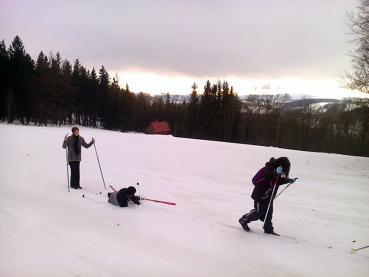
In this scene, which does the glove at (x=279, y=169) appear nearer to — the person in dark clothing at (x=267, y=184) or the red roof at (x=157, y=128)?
the person in dark clothing at (x=267, y=184)

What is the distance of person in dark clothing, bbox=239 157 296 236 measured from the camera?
20.9 feet

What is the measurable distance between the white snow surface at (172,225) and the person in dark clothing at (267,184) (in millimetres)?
403

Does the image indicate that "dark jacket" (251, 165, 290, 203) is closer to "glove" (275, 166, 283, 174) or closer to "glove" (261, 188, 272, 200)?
"glove" (261, 188, 272, 200)

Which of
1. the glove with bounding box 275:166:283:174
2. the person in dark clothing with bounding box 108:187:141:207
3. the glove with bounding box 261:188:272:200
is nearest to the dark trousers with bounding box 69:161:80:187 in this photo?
the person in dark clothing with bounding box 108:187:141:207

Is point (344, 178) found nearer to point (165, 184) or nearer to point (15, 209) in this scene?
point (165, 184)

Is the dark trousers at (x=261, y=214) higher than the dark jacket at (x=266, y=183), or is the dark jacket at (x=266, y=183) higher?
the dark jacket at (x=266, y=183)

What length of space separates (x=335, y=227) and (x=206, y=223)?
373cm

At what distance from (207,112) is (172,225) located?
51.0 m

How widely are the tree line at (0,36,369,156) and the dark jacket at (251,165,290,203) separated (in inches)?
1654

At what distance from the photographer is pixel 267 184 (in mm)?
6469

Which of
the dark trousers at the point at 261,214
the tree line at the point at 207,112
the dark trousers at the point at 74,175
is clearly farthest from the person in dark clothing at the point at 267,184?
the tree line at the point at 207,112

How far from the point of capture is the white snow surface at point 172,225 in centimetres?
472

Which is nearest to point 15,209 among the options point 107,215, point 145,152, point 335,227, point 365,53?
point 107,215

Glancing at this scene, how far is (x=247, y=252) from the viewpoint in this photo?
555 cm
